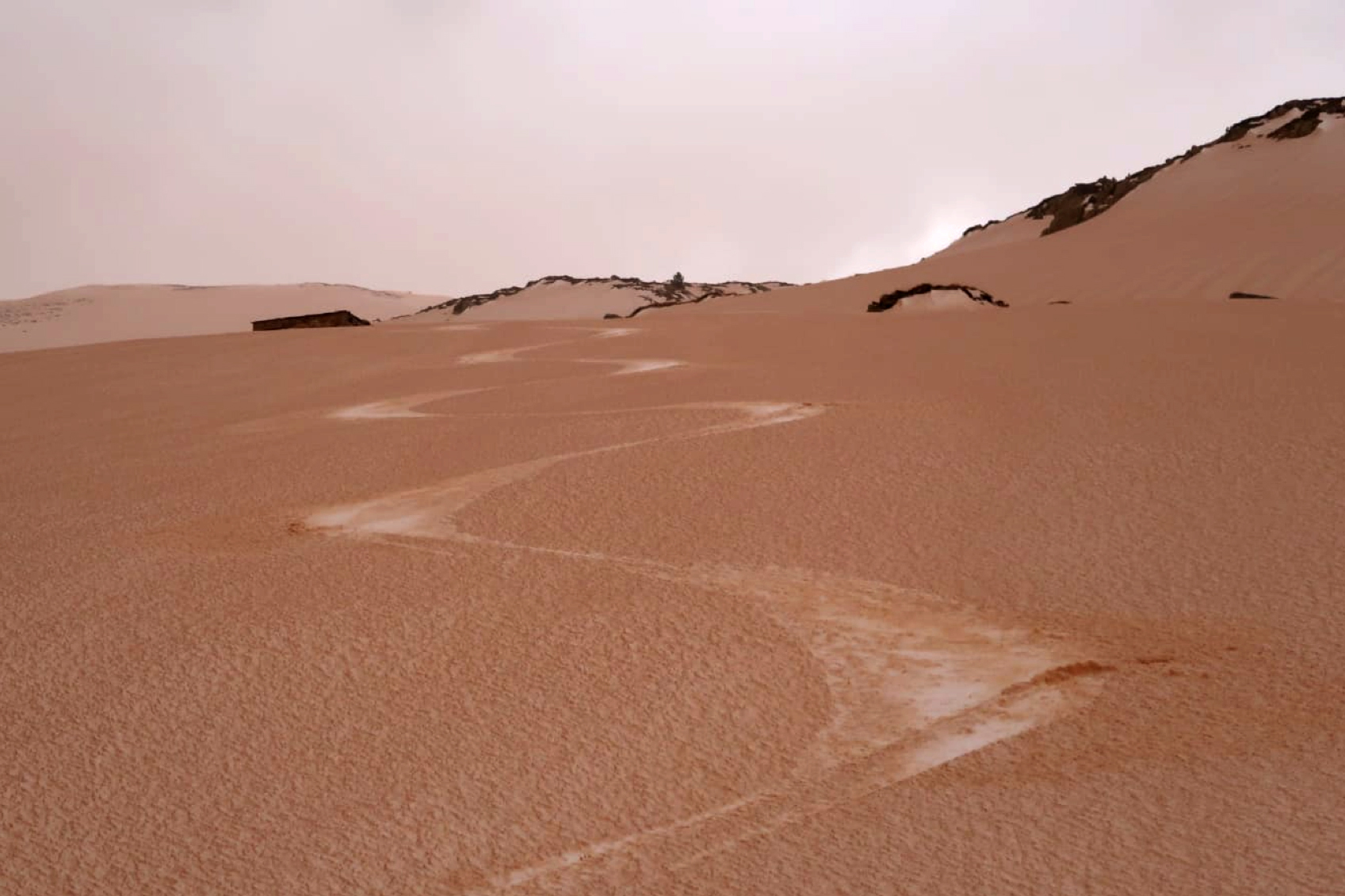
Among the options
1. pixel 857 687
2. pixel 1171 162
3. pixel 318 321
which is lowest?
pixel 857 687

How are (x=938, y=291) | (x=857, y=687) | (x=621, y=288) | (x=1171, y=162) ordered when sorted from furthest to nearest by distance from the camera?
(x=621, y=288), (x=1171, y=162), (x=938, y=291), (x=857, y=687)

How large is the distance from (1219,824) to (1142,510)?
1.90m

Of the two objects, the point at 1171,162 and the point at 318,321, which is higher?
the point at 1171,162

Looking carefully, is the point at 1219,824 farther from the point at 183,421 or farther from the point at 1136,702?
the point at 183,421

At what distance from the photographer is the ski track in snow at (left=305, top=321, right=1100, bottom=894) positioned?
6.13 ft

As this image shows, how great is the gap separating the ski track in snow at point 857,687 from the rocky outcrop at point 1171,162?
76.2 feet

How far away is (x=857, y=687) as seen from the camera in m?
2.47

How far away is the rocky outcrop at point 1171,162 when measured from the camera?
74.1 ft

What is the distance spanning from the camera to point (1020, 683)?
96.2 inches

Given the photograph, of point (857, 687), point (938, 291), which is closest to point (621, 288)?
point (938, 291)

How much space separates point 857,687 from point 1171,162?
2539 centimetres

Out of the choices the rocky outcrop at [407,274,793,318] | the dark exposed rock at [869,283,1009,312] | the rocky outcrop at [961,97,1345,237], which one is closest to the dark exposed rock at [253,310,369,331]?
the dark exposed rock at [869,283,1009,312]

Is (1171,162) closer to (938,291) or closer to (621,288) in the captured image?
(938,291)

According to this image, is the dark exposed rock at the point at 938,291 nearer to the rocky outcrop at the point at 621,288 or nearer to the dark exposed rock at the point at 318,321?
the dark exposed rock at the point at 318,321
